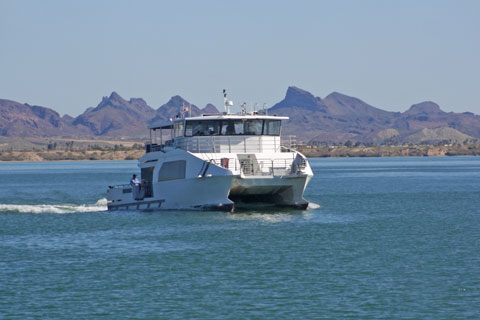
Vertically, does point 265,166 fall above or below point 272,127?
below

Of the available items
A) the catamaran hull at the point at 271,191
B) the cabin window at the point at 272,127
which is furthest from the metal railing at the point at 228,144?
the catamaran hull at the point at 271,191

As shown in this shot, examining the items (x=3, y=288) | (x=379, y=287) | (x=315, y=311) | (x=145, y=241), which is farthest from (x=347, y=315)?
(x=145, y=241)

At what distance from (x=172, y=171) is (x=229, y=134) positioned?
12.0 feet

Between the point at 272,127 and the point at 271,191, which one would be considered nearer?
the point at 271,191

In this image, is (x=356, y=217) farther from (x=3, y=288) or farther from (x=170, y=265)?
(x=3, y=288)

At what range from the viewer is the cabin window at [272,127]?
41.2 m

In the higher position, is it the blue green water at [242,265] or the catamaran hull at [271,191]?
the catamaran hull at [271,191]

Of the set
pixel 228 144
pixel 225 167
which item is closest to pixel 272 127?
pixel 228 144

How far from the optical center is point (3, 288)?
22.5 m

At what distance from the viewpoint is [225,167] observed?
3759 centimetres

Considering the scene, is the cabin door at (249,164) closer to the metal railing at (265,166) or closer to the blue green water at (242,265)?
the metal railing at (265,166)

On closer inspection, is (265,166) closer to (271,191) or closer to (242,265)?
(271,191)

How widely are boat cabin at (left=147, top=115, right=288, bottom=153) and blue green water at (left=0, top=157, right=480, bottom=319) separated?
143 inches

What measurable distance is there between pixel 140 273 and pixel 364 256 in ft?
27.0
